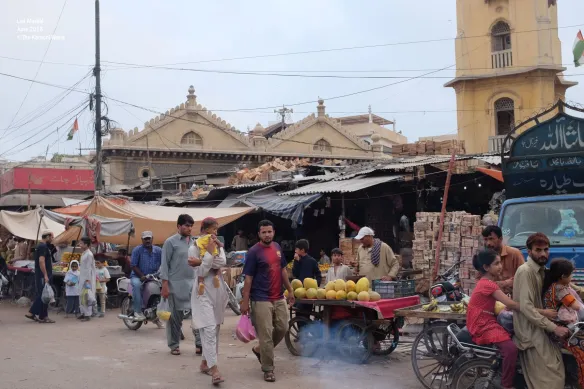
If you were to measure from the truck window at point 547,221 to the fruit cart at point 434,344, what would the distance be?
73.8 inches

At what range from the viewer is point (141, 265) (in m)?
11.5

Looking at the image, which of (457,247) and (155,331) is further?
(457,247)

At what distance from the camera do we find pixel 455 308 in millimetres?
6707

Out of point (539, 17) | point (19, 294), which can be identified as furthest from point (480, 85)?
point (19, 294)

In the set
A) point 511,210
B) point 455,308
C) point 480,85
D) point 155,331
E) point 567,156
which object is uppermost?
point 480,85

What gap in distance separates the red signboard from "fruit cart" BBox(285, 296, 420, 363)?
1141 inches

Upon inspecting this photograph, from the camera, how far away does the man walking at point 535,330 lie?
519cm

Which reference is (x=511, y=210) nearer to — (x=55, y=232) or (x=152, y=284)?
(x=152, y=284)

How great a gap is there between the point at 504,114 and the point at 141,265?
2371cm

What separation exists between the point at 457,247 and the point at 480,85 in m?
20.0

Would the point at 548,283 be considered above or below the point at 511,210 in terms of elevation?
below

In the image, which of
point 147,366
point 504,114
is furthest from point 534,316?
point 504,114

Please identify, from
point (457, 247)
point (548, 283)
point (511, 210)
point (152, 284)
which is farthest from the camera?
point (457, 247)

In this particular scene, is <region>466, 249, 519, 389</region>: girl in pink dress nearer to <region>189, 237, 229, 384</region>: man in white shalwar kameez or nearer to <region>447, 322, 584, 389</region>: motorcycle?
<region>447, 322, 584, 389</region>: motorcycle
